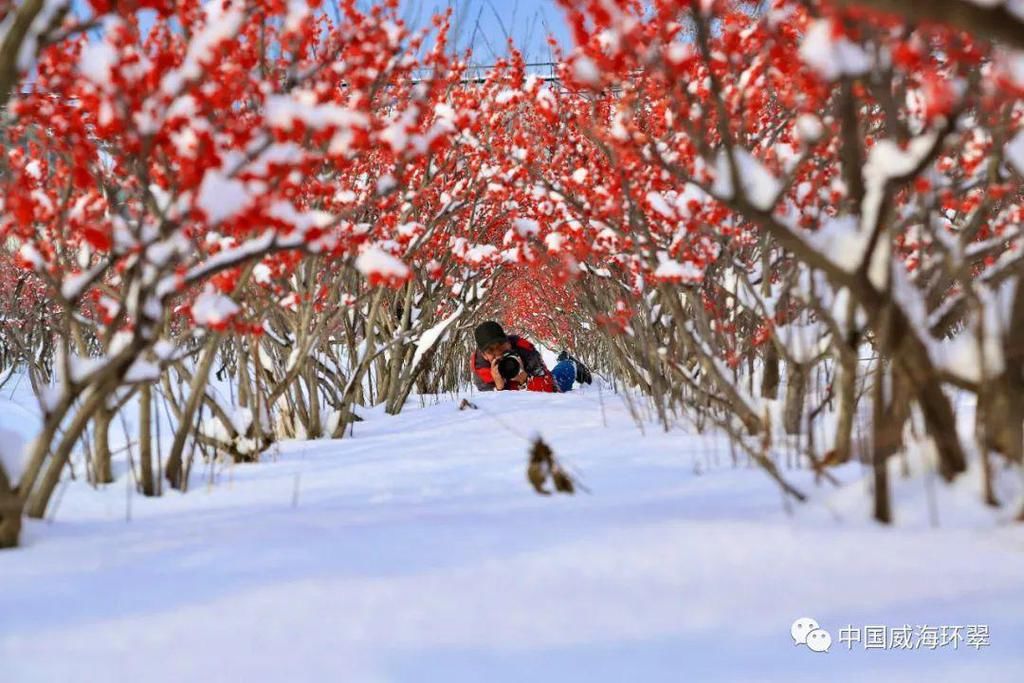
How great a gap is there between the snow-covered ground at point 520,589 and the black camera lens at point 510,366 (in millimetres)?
7909

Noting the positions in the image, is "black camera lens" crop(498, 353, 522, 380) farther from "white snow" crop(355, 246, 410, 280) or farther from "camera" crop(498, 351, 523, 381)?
"white snow" crop(355, 246, 410, 280)

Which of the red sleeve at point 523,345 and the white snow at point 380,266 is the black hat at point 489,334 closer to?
the red sleeve at point 523,345

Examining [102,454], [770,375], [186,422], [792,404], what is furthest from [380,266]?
[770,375]

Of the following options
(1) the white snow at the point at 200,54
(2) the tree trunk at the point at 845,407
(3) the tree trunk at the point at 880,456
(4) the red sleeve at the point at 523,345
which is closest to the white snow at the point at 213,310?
(1) the white snow at the point at 200,54

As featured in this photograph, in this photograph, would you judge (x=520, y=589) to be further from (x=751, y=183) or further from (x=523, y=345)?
(x=523, y=345)

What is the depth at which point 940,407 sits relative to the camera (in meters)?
2.48

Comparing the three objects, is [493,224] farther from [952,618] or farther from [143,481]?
[952,618]

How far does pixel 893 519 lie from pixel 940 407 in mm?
354

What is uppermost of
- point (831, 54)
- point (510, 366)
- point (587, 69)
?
point (587, 69)

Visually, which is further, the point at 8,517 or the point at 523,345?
the point at 523,345

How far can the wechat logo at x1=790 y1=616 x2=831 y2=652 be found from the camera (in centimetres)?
187

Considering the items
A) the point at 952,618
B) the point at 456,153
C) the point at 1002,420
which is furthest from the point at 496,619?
the point at 456,153

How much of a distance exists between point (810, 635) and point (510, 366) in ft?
30.7

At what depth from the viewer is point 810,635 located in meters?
1.90
